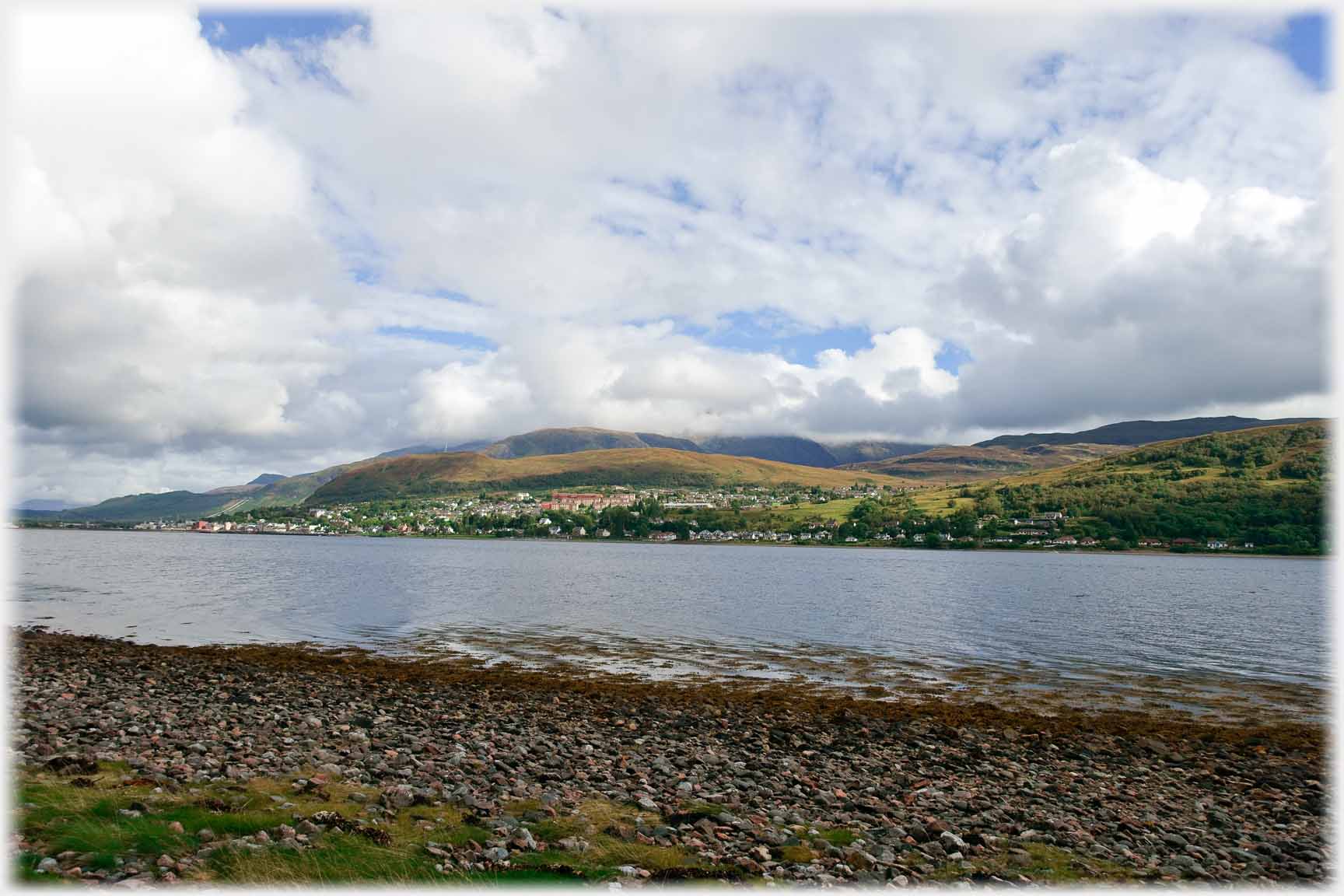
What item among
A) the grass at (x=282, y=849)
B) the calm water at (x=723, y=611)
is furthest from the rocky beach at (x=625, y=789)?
the calm water at (x=723, y=611)

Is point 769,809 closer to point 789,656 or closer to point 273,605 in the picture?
point 789,656

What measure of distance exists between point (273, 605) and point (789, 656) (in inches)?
1888

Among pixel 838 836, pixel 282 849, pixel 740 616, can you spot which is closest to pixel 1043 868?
pixel 838 836

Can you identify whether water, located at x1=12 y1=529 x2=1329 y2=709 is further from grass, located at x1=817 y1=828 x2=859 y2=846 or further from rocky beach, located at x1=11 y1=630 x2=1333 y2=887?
grass, located at x1=817 y1=828 x2=859 y2=846

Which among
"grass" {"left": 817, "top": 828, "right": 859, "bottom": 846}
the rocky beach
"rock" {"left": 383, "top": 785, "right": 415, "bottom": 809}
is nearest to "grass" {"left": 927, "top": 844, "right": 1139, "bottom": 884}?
the rocky beach

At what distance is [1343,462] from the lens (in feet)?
54.6

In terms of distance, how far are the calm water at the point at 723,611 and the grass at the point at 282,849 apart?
27125 mm

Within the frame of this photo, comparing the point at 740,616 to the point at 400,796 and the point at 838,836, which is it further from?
the point at 400,796

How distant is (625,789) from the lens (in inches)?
607

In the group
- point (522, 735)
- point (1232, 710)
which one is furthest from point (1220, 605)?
point (522, 735)

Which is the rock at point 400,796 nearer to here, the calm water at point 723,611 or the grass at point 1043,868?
the grass at point 1043,868

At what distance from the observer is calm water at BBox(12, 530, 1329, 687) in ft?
151

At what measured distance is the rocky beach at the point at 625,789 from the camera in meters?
10.9

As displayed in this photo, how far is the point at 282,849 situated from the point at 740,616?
2179 inches
